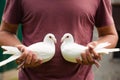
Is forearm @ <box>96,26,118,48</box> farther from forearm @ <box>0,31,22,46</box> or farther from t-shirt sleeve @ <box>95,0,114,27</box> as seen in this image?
forearm @ <box>0,31,22,46</box>

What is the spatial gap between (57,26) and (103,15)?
12.8 inches

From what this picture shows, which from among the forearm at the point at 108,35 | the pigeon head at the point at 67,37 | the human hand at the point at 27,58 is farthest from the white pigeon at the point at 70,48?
the forearm at the point at 108,35

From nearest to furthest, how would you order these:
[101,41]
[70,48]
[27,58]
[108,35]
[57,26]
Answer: [27,58], [70,48], [57,26], [101,41], [108,35]

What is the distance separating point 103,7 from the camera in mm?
3131

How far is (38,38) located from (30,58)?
0.81 feet

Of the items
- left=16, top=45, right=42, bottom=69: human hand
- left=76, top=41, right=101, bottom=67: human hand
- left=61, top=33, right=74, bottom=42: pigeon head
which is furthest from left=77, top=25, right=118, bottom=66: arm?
left=16, top=45, right=42, bottom=69: human hand

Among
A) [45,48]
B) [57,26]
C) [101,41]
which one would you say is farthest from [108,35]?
[45,48]

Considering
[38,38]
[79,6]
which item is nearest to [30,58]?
[38,38]

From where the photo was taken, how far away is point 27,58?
2.76m

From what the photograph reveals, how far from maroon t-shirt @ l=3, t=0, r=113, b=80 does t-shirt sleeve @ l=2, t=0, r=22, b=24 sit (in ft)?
0.05

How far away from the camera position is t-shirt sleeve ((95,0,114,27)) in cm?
313

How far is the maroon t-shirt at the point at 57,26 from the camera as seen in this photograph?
9.74ft

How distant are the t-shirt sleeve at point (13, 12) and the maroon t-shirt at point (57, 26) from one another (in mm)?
14

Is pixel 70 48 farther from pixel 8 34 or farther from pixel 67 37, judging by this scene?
pixel 8 34
